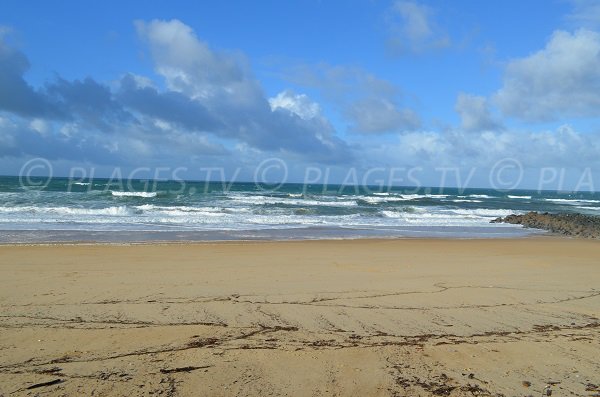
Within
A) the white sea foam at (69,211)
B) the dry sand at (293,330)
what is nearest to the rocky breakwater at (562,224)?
the dry sand at (293,330)

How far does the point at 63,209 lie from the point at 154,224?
771 centimetres

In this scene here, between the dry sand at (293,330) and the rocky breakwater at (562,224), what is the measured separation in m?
15.1

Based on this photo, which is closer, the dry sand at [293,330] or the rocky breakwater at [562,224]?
the dry sand at [293,330]

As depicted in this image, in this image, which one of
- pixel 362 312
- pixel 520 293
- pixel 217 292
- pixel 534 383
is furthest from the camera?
pixel 520 293

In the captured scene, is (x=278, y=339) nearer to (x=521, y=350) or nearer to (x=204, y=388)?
(x=204, y=388)

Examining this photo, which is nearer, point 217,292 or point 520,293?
point 217,292

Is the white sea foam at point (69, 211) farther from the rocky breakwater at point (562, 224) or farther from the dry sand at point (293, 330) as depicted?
the rocky breakwater at point (562, 224)

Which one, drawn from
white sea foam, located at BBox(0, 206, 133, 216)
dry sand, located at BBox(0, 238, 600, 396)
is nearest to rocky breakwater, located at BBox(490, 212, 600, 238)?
dry sand, located at BBox(0, 238, 600, 396)

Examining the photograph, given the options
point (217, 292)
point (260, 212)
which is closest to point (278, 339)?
point (217, 292)

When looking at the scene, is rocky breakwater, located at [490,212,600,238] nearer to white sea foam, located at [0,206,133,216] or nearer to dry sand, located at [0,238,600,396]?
Result: dry sand, located at [0,238,600,396]

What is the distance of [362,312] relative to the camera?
213 inches

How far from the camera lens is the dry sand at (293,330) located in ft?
11.3

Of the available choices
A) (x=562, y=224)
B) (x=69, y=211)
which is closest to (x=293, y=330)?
(x=69, y=211)

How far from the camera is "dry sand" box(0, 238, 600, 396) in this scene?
344 cm
